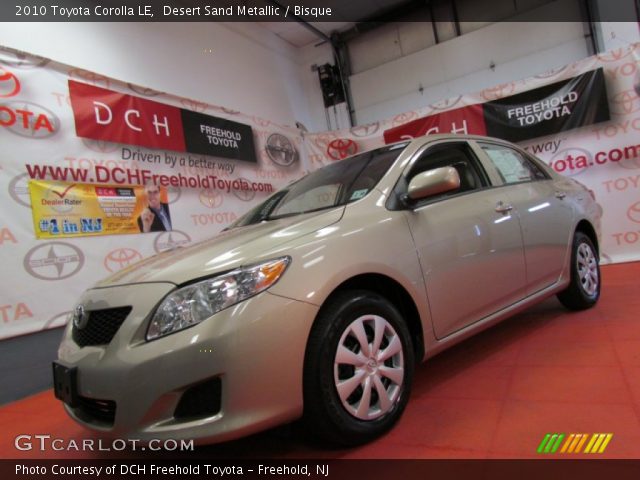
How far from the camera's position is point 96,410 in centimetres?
142

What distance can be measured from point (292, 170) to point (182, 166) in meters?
2.04

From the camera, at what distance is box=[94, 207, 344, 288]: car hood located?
1.41 metres

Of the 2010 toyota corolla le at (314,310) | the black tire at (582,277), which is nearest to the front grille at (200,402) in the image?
the 2010 toyota corolla le at (314,310)

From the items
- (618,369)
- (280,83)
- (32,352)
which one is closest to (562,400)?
(618,369)

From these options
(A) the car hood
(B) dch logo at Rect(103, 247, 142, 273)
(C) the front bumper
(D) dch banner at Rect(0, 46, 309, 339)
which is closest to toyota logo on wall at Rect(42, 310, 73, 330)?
(D) dch banner at Rect(0, 46, 309, 339)

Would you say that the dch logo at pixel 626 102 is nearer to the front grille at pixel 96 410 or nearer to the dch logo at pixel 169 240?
the dch logo at pixel 169 240

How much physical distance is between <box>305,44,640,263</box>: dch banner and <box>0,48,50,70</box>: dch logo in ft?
16.0

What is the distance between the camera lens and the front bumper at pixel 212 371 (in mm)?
1253

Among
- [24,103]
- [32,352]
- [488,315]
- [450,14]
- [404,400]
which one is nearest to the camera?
[404,400]

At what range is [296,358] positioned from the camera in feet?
4.43

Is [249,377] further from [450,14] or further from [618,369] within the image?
[450,14]

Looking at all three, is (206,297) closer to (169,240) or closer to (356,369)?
(356,369)

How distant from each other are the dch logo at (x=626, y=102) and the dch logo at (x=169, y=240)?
5.09 meters

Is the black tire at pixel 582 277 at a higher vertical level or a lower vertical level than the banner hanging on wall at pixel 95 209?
lower
